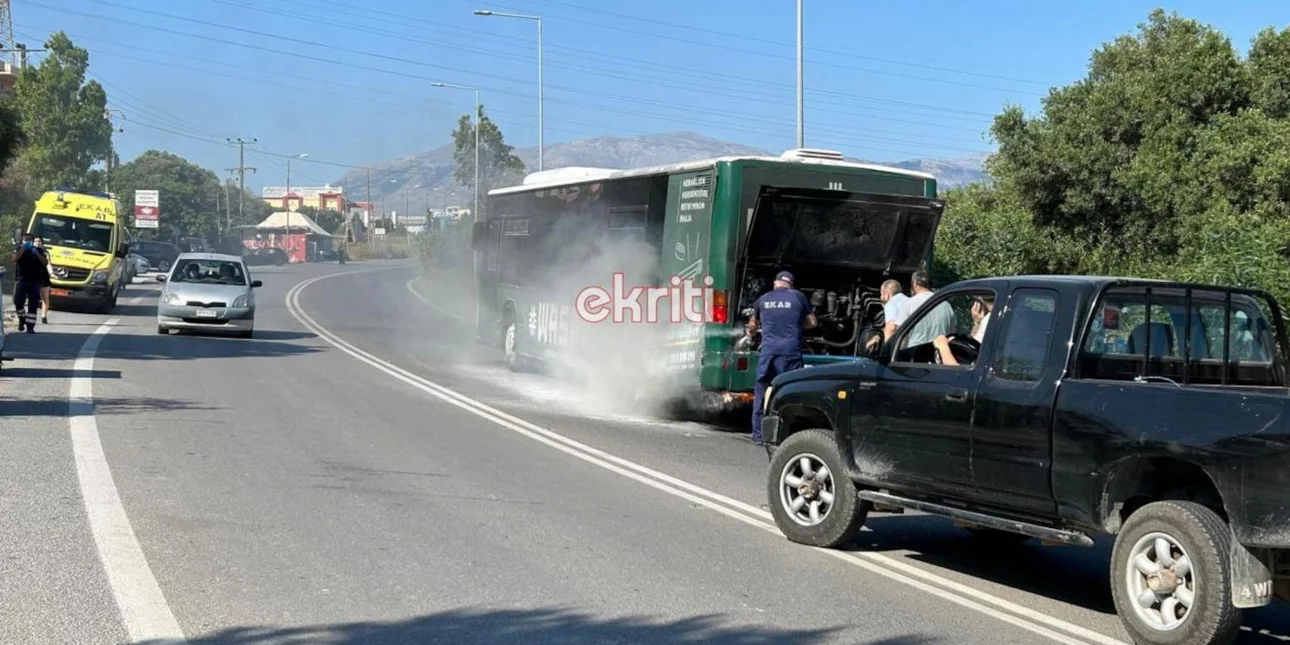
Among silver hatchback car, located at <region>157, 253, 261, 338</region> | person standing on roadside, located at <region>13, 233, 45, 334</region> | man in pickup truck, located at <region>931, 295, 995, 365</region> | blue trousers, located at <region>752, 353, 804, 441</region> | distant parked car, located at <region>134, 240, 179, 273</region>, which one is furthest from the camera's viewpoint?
distant parked car, located at <region>134, 240, 179, 273</region>

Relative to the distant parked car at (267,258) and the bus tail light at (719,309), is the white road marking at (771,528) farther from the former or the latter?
the distant parked car at (267,258)

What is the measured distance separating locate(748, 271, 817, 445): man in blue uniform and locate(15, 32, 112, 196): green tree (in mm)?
60217

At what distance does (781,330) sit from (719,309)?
145 centimetres

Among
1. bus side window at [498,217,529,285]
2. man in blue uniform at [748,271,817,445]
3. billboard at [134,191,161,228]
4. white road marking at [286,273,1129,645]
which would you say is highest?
billboard at [134,191,161,228]

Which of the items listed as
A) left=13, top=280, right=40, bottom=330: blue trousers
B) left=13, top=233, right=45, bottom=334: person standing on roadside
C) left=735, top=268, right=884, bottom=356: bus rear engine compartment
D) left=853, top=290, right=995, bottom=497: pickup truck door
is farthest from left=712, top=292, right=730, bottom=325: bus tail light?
left=13, top=280, right=40, bottom=330: blue trousers

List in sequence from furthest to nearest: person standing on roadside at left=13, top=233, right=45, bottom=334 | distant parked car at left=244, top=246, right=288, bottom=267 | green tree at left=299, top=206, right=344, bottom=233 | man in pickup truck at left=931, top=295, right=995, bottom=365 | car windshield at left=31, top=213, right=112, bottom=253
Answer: green tree at left=299, top=206, right=344, bottom=233, distant parked car at left=244, top=246, right=288, bottom=267, car windshield at left=31, top=213, right=112, bottom=253, person standing on roadside at left=13, top=233, right=45, bottom=334, man in pickup truck at left=931, top=295, right=995, bottom=365

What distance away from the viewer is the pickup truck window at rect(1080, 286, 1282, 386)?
706 cm

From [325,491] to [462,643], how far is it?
414cm

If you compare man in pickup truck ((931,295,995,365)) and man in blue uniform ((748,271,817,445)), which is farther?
man in blue uniform ((748,271,817,445))

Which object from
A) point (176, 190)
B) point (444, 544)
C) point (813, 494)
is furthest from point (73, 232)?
point (176, 190)

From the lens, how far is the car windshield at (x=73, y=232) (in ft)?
109

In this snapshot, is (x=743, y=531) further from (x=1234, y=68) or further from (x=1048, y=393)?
(x=1234, y=68)

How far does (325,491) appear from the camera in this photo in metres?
9.85

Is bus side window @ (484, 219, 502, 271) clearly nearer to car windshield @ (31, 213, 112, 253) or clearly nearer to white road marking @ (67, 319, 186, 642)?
white road marking @ (67, 319, 186, 642)
